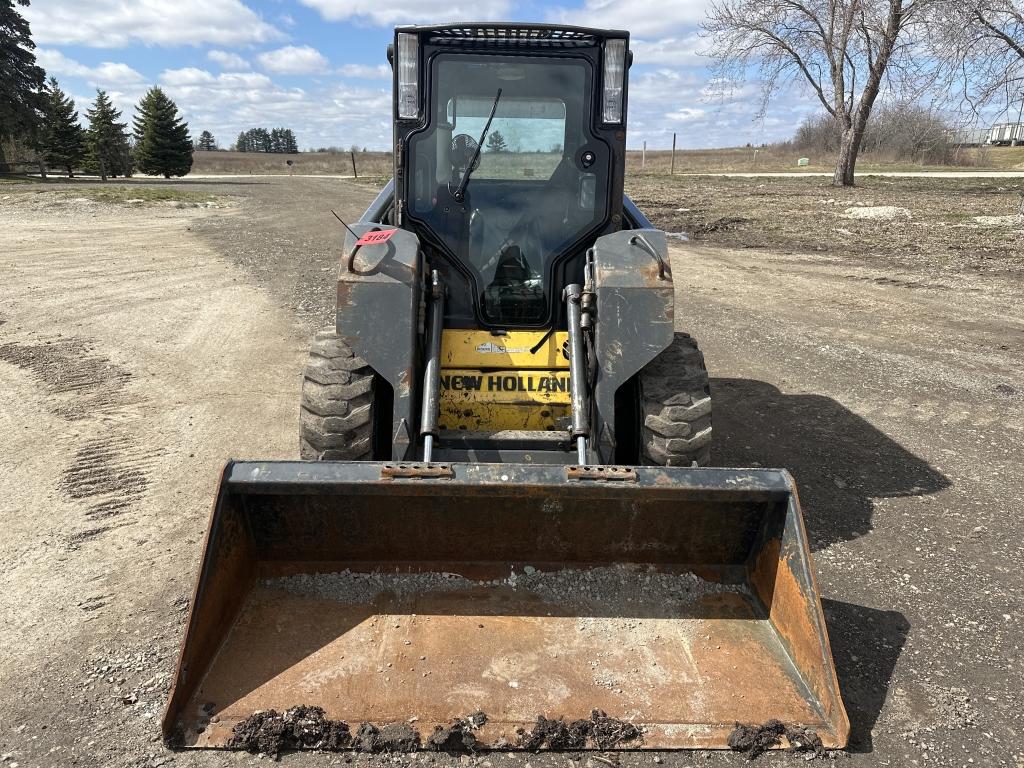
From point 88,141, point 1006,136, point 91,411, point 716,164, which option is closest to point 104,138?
point 88,141

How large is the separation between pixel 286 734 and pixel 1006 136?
75807 mm

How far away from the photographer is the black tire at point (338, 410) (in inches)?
144

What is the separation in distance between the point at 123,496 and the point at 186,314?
4.95 metres

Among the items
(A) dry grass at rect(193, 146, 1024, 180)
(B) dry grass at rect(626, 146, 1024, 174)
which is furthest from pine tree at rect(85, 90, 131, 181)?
(B) dry grass at rect(626, 146, 1024, 174)

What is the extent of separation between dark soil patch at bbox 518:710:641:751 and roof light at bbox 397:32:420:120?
3.13 metres

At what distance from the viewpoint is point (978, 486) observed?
4.86 metres

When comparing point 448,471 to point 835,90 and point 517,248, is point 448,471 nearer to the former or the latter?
point 517,248

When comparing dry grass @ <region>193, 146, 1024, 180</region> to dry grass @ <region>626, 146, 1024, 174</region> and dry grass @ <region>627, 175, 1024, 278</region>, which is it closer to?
dry grass @ <region>626, 146, 1024, 174</region>

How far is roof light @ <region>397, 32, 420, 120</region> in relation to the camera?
4.02 m

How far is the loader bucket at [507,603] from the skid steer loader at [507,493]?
10 mm

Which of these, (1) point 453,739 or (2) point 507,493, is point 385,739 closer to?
(1) point 453,739

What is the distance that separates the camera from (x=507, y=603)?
3271 mm

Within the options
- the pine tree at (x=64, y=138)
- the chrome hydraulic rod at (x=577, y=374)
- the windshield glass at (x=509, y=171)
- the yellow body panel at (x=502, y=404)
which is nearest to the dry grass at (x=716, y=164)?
the pine tree at (x=64, y=138)

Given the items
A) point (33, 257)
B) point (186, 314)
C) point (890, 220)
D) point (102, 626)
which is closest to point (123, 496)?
point (102, 626)
